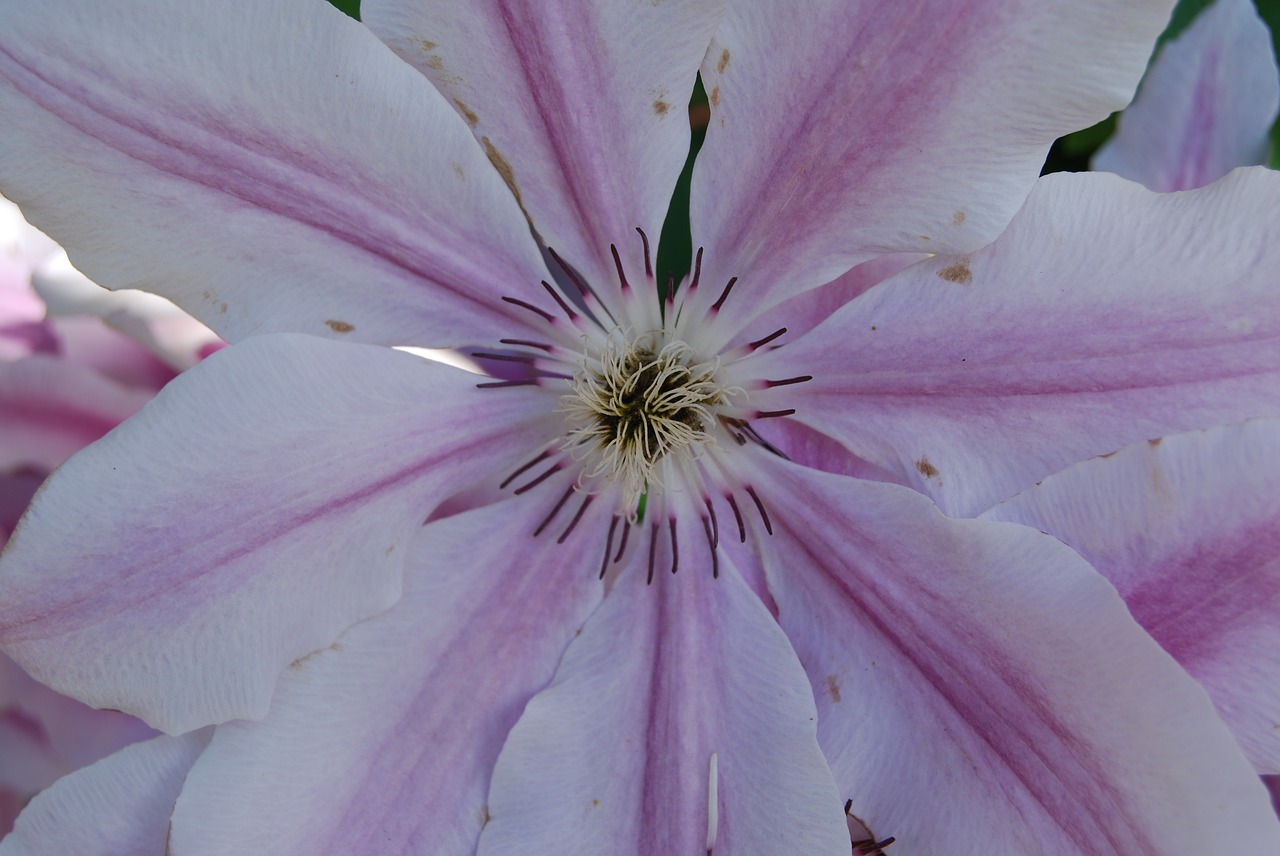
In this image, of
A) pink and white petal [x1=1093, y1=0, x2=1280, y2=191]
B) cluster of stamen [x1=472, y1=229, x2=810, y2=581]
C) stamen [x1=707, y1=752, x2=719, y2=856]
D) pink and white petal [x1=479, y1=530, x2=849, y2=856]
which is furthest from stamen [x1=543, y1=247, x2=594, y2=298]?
pink and white petal [x1=1093, y1=0, x2=1280, y2=191]

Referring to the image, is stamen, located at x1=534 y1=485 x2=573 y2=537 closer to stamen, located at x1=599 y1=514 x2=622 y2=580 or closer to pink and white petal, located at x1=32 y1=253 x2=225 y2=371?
stamen, located at x1=599 y1=514 x2=622 y2=580

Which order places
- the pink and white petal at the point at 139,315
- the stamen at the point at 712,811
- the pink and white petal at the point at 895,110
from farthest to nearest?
the pink and white petal at the point at 139,315, the stamen at the point at 712,811, the pink and white petal at the point at 895,110

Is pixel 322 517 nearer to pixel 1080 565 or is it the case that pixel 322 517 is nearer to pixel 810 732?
pixel 810 732

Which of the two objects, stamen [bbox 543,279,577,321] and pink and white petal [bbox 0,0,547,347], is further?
stamen [bbox 543,279,577,321]

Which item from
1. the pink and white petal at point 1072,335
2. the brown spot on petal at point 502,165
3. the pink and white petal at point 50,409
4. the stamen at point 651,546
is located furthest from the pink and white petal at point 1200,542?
the pink and white petal at point 50,409

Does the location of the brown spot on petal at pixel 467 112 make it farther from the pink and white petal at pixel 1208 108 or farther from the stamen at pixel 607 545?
the pink and white petal at pixel 1208 108

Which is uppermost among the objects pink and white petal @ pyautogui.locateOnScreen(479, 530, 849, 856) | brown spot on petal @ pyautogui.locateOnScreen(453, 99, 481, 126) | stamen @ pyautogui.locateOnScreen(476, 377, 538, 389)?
brown spot on petal @ pyautogui.locateOnScreen(453, 99, 481, 126)

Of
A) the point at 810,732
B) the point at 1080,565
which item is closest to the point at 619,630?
the point at 810,732
